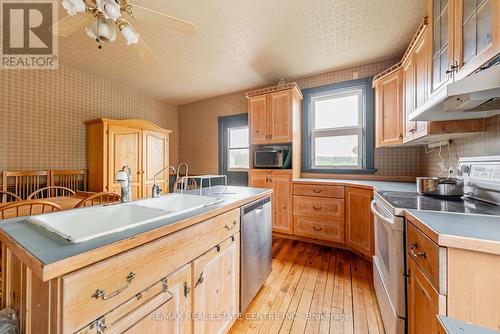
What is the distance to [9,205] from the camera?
4.40ft

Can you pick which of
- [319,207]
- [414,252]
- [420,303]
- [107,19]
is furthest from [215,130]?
[420,303]

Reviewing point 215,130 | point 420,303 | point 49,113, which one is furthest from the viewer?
point 215,130

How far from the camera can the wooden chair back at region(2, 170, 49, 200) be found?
2.36 m

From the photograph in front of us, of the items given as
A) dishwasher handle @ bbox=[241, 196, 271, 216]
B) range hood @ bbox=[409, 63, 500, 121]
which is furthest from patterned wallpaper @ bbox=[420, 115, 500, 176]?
dishwasher handle @ bbox=[241, 196, 271, 216]

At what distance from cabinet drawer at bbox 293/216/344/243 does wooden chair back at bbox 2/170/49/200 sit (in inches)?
142

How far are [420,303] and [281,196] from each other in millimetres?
2049

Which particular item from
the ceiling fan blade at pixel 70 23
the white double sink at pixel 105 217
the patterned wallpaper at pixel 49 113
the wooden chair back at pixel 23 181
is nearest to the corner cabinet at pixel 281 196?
the white double sink at pixel 105 217

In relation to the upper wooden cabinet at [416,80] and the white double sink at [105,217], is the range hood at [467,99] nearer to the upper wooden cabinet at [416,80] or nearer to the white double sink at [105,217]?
the upper wooden cabinet at [416,80]

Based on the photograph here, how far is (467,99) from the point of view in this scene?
1.02 meters

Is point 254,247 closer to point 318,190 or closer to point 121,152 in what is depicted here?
point 318,190

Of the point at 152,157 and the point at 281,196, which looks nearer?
the point at 281,196

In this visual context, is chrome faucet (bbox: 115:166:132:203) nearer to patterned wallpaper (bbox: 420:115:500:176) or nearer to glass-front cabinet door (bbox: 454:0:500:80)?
glass-front cabinet door (bbox: 454:0:500:80)

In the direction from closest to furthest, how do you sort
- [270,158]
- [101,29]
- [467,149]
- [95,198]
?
[101,29] → [467,149] → [95,198] → [270,158]

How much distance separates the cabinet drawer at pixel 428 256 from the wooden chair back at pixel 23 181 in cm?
397
